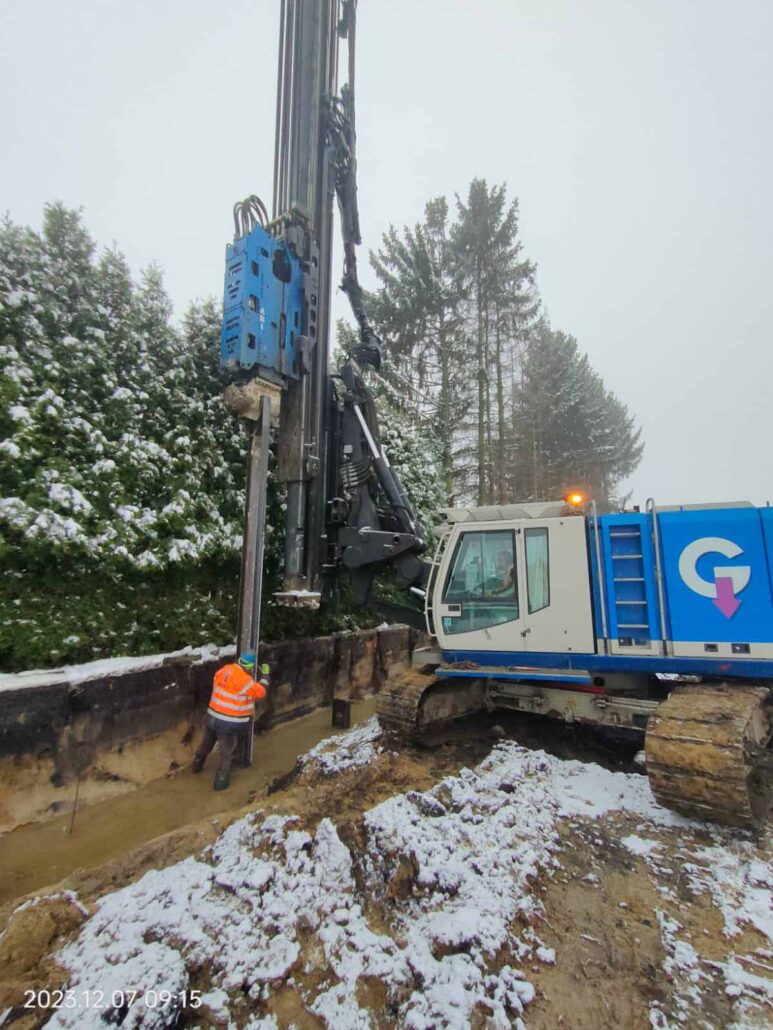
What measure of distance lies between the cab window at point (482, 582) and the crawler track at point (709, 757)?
169 cm

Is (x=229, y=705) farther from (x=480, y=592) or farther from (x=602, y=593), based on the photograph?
(x=602, y=593)

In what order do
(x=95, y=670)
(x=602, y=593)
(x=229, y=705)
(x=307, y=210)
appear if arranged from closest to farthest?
1. (x=95, y=670)
2. (x=602, y=593)
3. (x=229, y=705)
4. (x=307, y=210)

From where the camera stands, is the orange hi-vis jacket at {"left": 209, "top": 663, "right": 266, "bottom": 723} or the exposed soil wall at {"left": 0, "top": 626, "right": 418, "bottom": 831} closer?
the exposed soil wall at {"left": 0, "top": 626, "right": 418, "bottom": 831}

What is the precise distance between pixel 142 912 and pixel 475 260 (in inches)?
690

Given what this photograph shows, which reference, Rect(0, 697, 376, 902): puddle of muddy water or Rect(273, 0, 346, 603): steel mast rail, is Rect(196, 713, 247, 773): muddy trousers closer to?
Rect(0, 697, 376, 902): puddle of muddy water

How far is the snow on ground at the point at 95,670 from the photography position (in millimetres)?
4111

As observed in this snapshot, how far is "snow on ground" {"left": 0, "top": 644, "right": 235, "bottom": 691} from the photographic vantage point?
162 inches

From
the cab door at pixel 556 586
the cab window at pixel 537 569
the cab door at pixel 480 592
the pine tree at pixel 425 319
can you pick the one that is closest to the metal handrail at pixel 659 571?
the cab door at pixel 556 586

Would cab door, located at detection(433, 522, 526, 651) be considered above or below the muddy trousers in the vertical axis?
above

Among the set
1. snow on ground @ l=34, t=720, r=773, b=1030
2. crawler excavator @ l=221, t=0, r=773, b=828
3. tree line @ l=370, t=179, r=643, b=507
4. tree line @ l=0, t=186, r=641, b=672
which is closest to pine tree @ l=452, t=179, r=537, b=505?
tree line @ l=370, t=179, r=643, b=507

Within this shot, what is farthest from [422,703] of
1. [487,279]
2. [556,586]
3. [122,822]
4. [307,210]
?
[487,279]

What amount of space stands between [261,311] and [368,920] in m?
6.18

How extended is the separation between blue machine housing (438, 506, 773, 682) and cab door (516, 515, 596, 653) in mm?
105

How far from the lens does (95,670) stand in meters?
4.58
